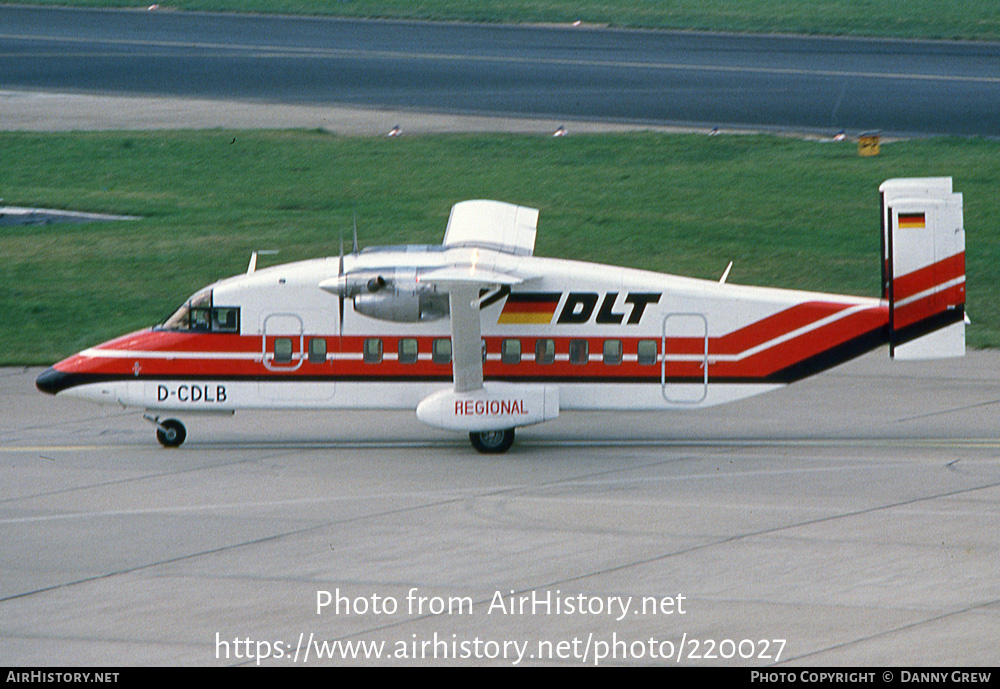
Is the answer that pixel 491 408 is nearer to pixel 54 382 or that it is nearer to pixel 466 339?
pixel 466 339

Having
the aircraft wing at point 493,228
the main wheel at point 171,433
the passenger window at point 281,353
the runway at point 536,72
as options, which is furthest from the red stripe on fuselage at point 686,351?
the runway at point 536,72

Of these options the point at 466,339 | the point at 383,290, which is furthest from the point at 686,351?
the point at 383,290

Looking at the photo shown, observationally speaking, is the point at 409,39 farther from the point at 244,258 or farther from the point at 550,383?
the point at 550,383

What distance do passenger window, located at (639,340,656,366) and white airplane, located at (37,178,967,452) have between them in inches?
0.8

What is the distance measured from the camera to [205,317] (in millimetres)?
24750

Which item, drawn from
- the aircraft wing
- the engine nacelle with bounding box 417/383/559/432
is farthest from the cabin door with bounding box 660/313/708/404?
the aircraft wing

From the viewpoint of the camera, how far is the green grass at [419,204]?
3700 centimetres

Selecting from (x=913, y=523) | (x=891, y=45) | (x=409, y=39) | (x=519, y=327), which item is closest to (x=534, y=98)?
(x=409, y=39)

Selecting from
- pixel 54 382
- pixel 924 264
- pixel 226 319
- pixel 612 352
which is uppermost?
pixel 924 264

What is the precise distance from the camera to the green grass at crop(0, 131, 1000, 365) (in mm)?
37000

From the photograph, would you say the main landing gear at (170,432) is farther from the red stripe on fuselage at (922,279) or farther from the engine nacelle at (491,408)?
the red stripe on fuselage at (922,279)

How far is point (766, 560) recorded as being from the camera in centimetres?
1775

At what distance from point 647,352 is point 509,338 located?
7.48 ft

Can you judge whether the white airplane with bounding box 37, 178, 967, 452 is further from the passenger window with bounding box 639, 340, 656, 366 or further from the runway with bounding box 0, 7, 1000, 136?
the runway with bounding box 0, 7, 1000, 136
